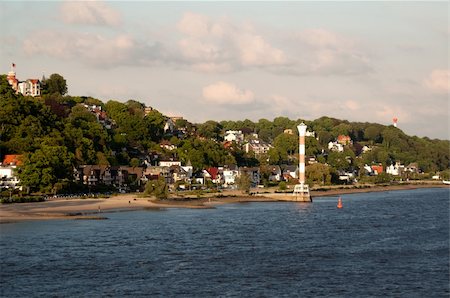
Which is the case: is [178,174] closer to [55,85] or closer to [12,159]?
[12,159]

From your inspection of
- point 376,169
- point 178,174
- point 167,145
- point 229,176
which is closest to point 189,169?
point 178,174

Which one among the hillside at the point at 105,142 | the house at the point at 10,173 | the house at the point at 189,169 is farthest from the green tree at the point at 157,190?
the house at the point at 189,169

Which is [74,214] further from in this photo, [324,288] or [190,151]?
[190,151]

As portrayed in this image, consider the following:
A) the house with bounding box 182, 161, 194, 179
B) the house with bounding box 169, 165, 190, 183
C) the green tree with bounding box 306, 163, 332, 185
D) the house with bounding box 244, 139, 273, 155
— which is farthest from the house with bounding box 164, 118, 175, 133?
the house with bounding box 169, 165, 190, 183

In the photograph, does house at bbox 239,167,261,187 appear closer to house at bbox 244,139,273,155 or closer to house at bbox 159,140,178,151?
house at bbox 159,140,178,151

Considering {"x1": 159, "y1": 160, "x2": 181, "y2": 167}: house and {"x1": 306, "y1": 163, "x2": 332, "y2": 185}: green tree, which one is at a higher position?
{"x1": 159, "y1": 160, "x2": 181, "y2": 167}: house

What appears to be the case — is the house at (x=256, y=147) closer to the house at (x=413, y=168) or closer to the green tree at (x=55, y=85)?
the house at (x=413, y=168)

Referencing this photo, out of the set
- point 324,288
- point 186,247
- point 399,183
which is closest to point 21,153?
point 186,247
